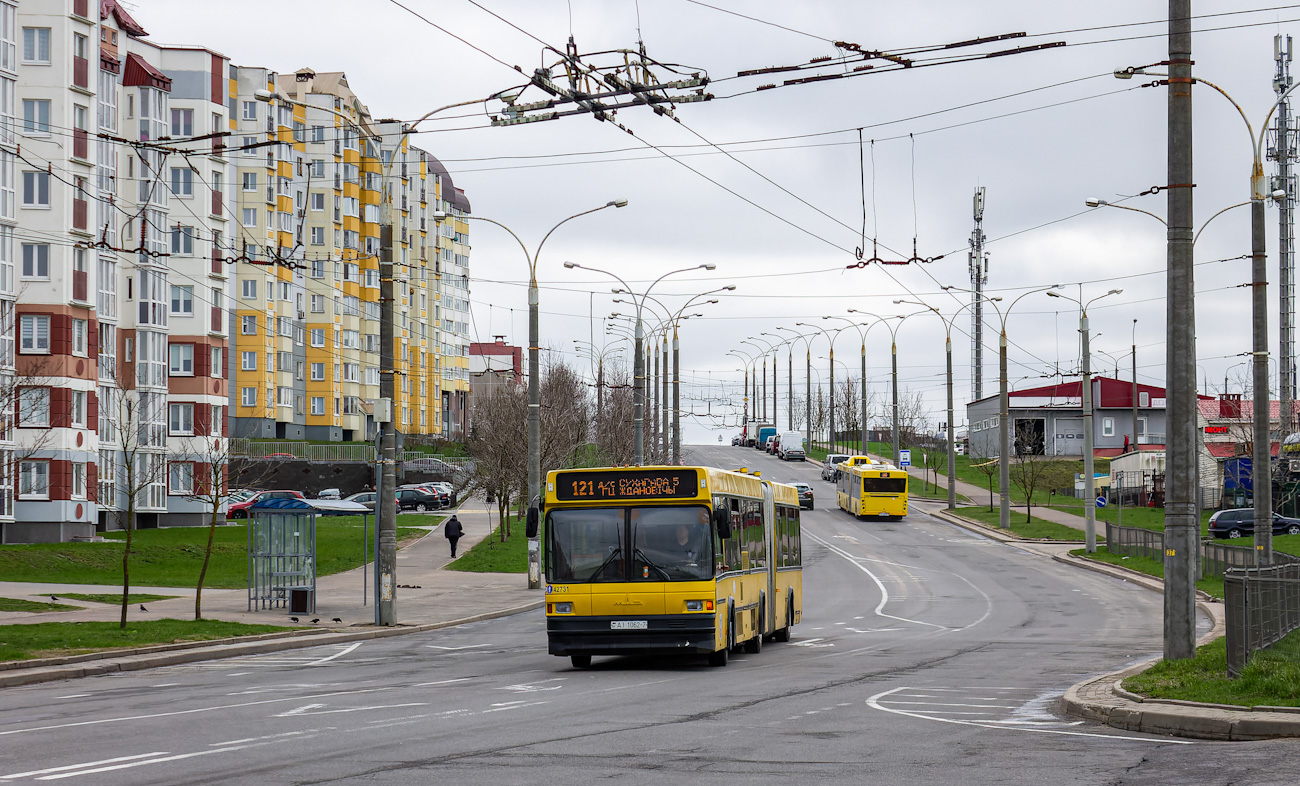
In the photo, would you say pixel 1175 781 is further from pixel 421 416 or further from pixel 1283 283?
pixel 421 416

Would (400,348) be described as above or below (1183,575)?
above

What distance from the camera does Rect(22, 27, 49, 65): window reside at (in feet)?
165

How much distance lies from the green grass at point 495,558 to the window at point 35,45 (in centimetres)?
2258

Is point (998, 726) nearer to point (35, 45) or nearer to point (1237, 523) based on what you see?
point (35, 45)

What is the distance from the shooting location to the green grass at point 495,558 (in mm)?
49031

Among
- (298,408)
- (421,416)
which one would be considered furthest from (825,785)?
(421,416)

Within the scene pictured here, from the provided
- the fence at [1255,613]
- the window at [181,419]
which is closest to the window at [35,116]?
the window at [181,419]

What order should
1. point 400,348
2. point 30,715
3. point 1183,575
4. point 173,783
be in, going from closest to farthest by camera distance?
point 173,783 → point 30,715 → point 1183,575 → point 400,348

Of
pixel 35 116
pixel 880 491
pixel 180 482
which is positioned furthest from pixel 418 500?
pixel 35 116

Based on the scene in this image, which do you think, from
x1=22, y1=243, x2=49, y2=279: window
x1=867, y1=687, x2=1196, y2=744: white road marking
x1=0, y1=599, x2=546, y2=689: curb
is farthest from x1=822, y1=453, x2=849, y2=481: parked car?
x1=867, y1=687, x2=1196, y2=744: white road marking

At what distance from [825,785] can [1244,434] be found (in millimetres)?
59796

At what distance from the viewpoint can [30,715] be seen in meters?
15.0

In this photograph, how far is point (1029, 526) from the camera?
67.6 meters

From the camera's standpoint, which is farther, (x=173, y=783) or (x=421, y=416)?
(x=421, y=416)
